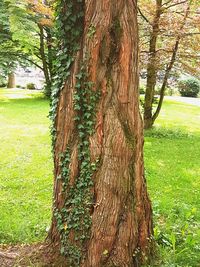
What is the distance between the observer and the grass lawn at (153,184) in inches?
182

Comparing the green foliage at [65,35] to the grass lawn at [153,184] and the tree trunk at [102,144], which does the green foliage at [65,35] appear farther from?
the grass lawn at [153,184]

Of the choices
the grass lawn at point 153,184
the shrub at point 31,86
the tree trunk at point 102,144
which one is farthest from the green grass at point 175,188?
the shrub at point 31,86

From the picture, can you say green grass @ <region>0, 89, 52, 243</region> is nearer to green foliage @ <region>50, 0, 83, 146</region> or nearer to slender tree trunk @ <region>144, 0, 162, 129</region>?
green foliage @ <region>50, 0, 83, 146</region>

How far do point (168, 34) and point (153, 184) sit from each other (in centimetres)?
499

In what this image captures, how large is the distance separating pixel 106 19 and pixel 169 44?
7619 millimetres

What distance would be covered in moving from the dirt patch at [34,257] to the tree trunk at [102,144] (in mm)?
150

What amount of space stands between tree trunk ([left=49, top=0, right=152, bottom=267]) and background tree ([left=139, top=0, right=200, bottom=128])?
6986 mm

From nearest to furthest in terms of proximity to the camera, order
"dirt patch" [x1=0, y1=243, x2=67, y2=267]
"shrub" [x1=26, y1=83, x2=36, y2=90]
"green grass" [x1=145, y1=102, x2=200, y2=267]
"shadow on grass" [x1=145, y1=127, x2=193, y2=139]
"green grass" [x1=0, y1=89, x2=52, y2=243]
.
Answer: "dirt patch" [x1=0, y1=243, x2=67, y2=267]
"green grass" [x1=145, y1=102, x2=200, y2=267]
"green grass" [x1=0, y1=89, x2=52, y2=243]
"shadow on grass" [x1=145, y1=127, x2=193, y2=139]
"shrub" [x1=26, y1=83, x2=36, y2=90]

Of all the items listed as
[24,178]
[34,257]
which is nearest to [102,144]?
[34,257]

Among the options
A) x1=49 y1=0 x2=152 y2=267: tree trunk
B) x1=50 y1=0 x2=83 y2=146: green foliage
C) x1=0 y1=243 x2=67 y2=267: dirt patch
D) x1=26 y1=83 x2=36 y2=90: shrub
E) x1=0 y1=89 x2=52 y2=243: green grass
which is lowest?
x1=26 y1=83 x2=36 y2=90: shrub

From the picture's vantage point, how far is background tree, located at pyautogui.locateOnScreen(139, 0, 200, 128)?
10.1 metres

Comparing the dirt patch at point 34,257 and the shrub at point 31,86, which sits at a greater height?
the dirt patch at point 34,257

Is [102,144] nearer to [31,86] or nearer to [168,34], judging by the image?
[168,34]

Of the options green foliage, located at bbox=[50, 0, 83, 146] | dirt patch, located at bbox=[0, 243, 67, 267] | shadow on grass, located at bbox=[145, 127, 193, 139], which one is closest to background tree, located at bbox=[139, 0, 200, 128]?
shadow on grass, located at bbox=[145, 127, 193, 139]
